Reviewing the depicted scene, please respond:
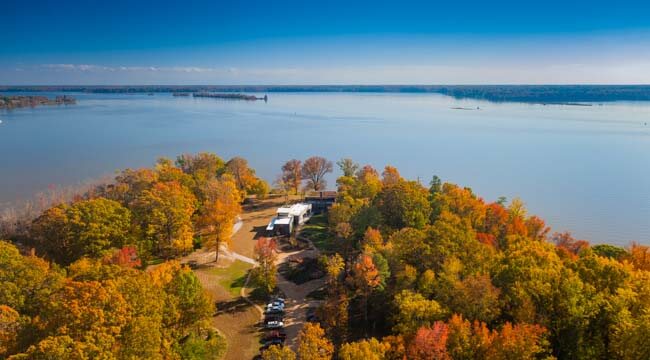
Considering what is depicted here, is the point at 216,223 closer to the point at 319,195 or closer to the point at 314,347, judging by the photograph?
the point at 314,347

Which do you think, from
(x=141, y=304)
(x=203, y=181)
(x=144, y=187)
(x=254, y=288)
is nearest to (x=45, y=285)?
(x=141, y=304)

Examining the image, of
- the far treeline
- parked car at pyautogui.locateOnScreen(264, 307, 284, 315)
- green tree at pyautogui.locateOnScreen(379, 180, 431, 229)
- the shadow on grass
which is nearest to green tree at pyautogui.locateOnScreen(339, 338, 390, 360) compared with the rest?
the far treeline

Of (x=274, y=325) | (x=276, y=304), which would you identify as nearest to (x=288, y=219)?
(x=276, y=304)

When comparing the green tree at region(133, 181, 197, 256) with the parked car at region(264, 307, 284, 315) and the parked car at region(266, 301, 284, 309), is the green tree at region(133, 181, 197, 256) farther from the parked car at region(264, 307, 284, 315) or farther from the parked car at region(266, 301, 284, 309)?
the parked car at region(264, 307, 284, 315)

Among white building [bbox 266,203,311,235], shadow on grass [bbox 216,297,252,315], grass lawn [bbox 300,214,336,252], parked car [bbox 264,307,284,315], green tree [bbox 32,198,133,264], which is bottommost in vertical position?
shadow on grass [bbox 216,297,252,315]

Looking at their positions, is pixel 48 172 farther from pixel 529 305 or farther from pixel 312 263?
pixel 529 305
